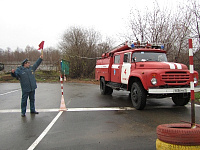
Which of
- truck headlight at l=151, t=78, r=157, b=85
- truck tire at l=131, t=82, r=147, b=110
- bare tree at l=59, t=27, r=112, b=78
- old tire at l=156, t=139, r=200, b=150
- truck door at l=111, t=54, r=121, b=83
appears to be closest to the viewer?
old tire at l=156, t=139, r=200, b=150

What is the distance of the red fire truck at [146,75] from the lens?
18.5ft

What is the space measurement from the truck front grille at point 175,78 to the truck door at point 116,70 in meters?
2.73

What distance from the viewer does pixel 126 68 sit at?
738 cm

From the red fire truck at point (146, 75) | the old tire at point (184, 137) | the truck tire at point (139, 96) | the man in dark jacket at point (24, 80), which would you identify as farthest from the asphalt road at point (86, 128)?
the old tire at point (184, 137)

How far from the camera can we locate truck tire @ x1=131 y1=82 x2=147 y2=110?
605 centimetres

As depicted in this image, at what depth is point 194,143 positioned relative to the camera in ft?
8.49

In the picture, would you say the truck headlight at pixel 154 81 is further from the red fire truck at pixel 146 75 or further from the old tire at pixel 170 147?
the old tire at pixel 170 147

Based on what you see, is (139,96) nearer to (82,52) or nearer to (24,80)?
(24,80)

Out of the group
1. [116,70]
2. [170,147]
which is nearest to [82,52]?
[116,70]

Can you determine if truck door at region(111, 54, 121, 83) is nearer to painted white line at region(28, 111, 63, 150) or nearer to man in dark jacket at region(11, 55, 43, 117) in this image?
painted white line at region(28, 111, 63, 150)

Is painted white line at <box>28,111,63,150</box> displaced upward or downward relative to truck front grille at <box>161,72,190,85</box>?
downward

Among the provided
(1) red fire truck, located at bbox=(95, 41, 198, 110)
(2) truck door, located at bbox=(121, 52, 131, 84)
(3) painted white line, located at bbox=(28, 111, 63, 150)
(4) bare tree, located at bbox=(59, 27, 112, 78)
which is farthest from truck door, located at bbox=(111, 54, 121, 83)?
(4) bare tree, located at bbox=(59, 27, 112, 78)

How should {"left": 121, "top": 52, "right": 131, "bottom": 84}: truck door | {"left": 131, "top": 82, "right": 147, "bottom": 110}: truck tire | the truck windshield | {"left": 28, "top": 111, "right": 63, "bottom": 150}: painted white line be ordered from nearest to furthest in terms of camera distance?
{"left": 28, "top": 111, "right": 63, "bottom": 150}: painted white line
{"left": 131, "top": 82, "right": 147, "bottom": 110}: truck tire
the truck windshield
{"left": 121, "top": 52, "right": 131, "bottom": 84}: truck door

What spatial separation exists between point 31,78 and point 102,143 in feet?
11.7
